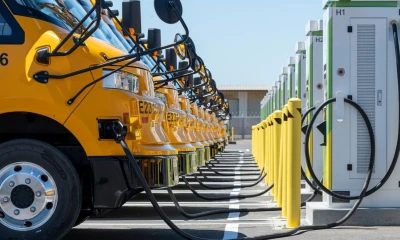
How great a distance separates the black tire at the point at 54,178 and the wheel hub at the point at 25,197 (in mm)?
39

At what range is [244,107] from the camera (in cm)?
7769

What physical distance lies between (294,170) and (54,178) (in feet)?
8.41

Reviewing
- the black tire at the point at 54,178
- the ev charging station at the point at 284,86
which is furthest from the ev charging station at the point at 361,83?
the ev charging station at the point at 284,86

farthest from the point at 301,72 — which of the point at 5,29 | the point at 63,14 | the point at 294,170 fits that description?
the point at 5,29

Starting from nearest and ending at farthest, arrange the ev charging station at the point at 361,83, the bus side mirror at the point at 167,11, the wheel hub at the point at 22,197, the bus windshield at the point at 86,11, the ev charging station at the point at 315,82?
the wheel hub at the point at 22,197 → the bus side mirror at the point at 167,11 → the bus windshield at the point at 86,11 → the ev charging station at the point at 361,83 → the ev charging station at the point at 315,82

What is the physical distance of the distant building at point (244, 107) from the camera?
6962cm

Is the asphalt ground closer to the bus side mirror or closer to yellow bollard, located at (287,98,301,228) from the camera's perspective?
yellow bollard, located at (287,98,301,228)

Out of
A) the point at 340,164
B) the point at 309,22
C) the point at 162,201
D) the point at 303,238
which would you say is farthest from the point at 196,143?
the point at 303,238

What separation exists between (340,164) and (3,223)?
12.6 ft

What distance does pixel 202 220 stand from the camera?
8969 millimetres

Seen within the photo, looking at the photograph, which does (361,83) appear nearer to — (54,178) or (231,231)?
(231,231)

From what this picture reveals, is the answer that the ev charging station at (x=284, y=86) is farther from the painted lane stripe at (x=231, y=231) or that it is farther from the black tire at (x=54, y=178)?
the black tire at (x=54, y=178)

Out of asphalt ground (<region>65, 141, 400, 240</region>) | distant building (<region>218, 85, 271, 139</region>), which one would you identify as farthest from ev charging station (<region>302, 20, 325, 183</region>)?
distant building (<region>218, 85, 271, 139</region>)

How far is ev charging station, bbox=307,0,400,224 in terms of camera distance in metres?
8.48
